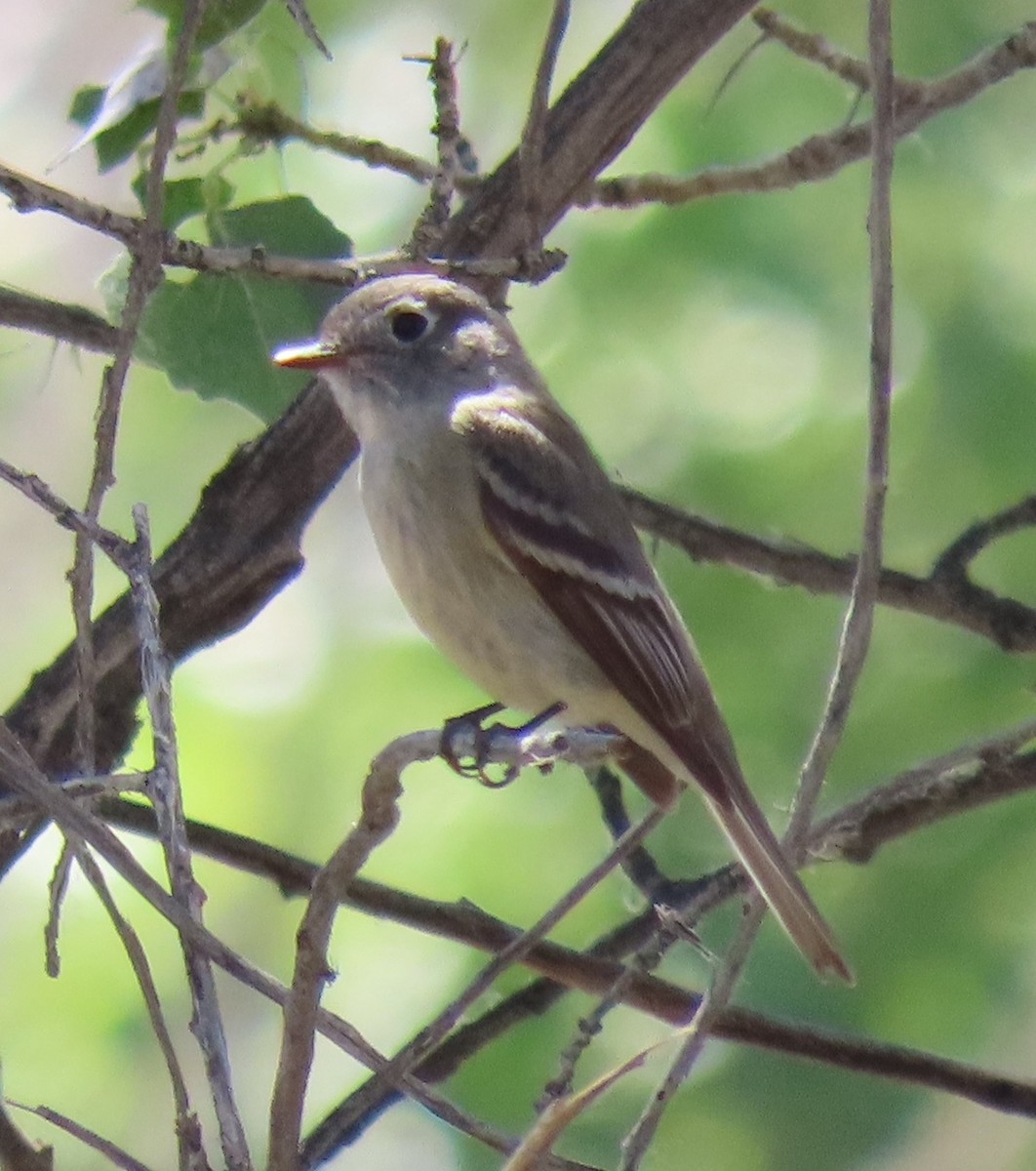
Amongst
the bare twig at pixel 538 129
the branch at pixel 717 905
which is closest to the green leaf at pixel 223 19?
the bare twig at pixel 538 129

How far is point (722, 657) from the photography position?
3609mm

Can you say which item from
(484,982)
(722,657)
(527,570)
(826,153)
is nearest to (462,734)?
(484,982)

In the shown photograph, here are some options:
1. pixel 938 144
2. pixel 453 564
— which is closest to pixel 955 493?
pixel 938 144

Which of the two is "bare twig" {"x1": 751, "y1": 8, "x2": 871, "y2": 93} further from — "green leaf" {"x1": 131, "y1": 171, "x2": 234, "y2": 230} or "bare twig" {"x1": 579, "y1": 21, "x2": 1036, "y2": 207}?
"green leaf" {"x1": 131, "y1": 171, "x2": 234, "y2": 230}

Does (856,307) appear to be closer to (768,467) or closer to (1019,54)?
(768,467)

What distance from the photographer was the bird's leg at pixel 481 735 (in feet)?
8.47

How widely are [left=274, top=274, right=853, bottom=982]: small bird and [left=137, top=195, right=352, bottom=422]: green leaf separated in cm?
7

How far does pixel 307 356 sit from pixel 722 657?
1037 mm

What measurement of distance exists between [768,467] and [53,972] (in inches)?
71.4

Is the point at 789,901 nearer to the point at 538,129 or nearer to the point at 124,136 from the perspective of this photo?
the point at 538,129

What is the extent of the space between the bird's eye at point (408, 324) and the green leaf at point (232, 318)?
0.45 meters

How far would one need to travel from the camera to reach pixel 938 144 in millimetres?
3787

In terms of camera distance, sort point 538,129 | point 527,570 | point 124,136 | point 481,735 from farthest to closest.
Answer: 1. point 527,570
2. point 124,136
3. point 481,735
4. point 538,129

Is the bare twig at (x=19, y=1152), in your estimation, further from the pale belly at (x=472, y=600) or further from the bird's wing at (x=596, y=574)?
the bird's wing at (x=596, y=574)
